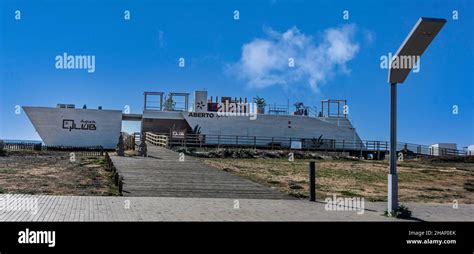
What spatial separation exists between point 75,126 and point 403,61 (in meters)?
38.5

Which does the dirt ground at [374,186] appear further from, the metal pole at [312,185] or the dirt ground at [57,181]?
the dirt ground at [57,181]

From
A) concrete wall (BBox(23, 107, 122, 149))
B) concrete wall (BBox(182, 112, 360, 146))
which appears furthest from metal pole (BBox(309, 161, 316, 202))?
concrete wall (BBox(182, 112, 360, 146))

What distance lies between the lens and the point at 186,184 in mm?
14906

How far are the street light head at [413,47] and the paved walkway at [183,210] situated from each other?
2973 mm

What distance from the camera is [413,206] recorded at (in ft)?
40.3
